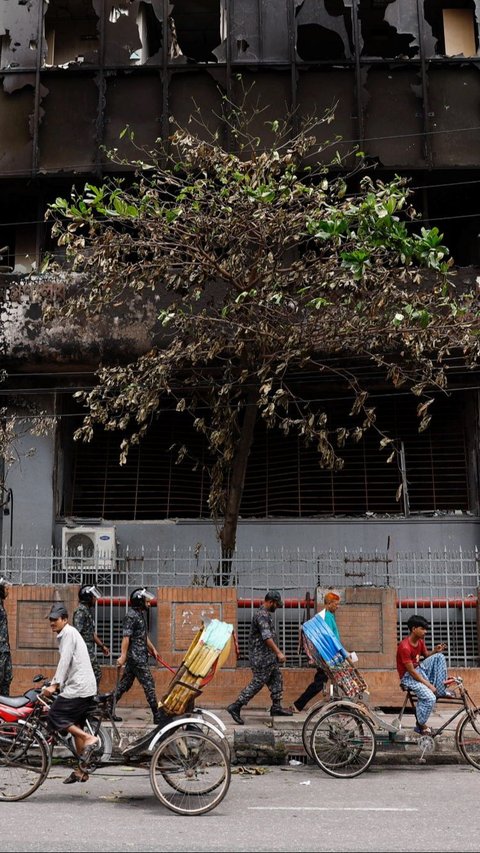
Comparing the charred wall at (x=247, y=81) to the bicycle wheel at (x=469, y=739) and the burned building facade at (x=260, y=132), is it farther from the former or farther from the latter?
the bicycle wheel at (x=469, y=739)

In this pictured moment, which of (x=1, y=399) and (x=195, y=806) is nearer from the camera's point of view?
(x=195, y=806)

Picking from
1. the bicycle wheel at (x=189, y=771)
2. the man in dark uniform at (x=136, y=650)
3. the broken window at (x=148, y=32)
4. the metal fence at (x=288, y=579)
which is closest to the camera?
the bicycle wheel at (x=189, y=771)

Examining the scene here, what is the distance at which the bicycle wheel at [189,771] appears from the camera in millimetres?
7055

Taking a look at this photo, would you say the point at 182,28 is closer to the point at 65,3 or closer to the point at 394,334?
the point at 65,3

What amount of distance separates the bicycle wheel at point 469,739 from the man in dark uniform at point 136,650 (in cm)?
327

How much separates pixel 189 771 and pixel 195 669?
83cm

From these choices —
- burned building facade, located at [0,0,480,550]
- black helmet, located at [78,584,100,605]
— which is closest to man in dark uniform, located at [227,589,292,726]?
black helmet, located at [78,584,100,605]

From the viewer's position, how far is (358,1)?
53.5 ft

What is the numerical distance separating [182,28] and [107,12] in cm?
178

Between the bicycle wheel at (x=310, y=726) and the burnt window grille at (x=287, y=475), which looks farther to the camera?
the burnt window grille at (x=287, y=475)

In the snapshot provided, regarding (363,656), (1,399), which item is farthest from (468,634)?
(1,399)

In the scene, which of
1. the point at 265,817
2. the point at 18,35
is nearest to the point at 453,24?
the point at 18,35

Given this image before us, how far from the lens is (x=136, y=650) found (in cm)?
1045

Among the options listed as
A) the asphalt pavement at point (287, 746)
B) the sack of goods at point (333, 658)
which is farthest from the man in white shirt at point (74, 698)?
the sack of goods at point (333, 658)
